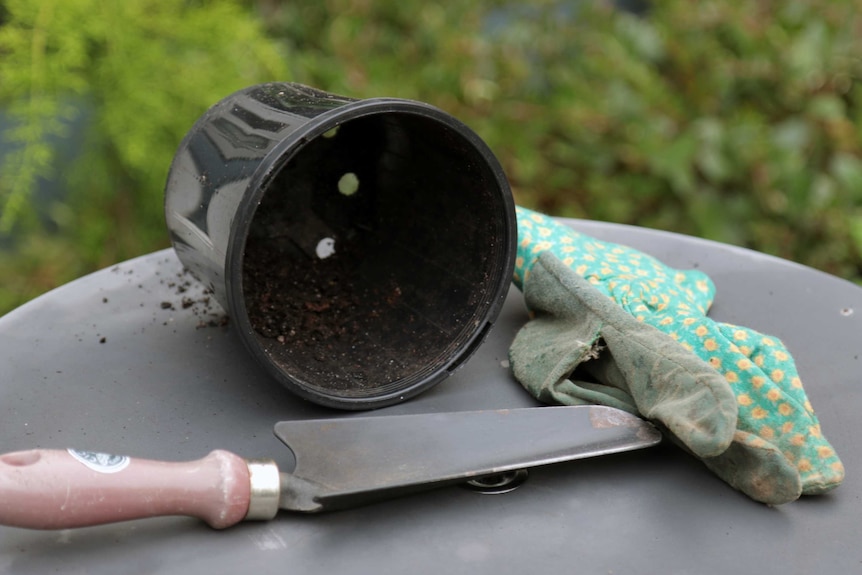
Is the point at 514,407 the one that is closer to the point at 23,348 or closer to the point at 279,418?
the point at 279,418

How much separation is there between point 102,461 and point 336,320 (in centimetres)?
46

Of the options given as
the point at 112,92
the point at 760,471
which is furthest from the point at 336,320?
the point at 112,92

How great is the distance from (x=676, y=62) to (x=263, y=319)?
1.76m

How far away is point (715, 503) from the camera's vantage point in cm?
82

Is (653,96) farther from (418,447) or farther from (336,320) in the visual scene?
(418,447)

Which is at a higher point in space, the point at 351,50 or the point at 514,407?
the point at 351,50

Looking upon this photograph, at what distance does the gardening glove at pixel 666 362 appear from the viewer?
81 cm

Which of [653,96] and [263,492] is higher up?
[653,96]

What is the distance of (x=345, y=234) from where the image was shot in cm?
130

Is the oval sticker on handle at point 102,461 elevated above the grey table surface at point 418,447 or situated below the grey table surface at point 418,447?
above

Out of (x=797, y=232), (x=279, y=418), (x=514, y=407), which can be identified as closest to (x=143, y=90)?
(x=279, y=418)

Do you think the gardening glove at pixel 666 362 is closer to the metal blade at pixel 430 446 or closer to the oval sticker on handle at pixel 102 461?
the metal blade at pixel 430 446

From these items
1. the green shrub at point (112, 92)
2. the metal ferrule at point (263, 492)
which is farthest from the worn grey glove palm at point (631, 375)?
the green shrub at point (112, 92)

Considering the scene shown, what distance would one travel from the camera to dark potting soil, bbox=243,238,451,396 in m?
1.04
